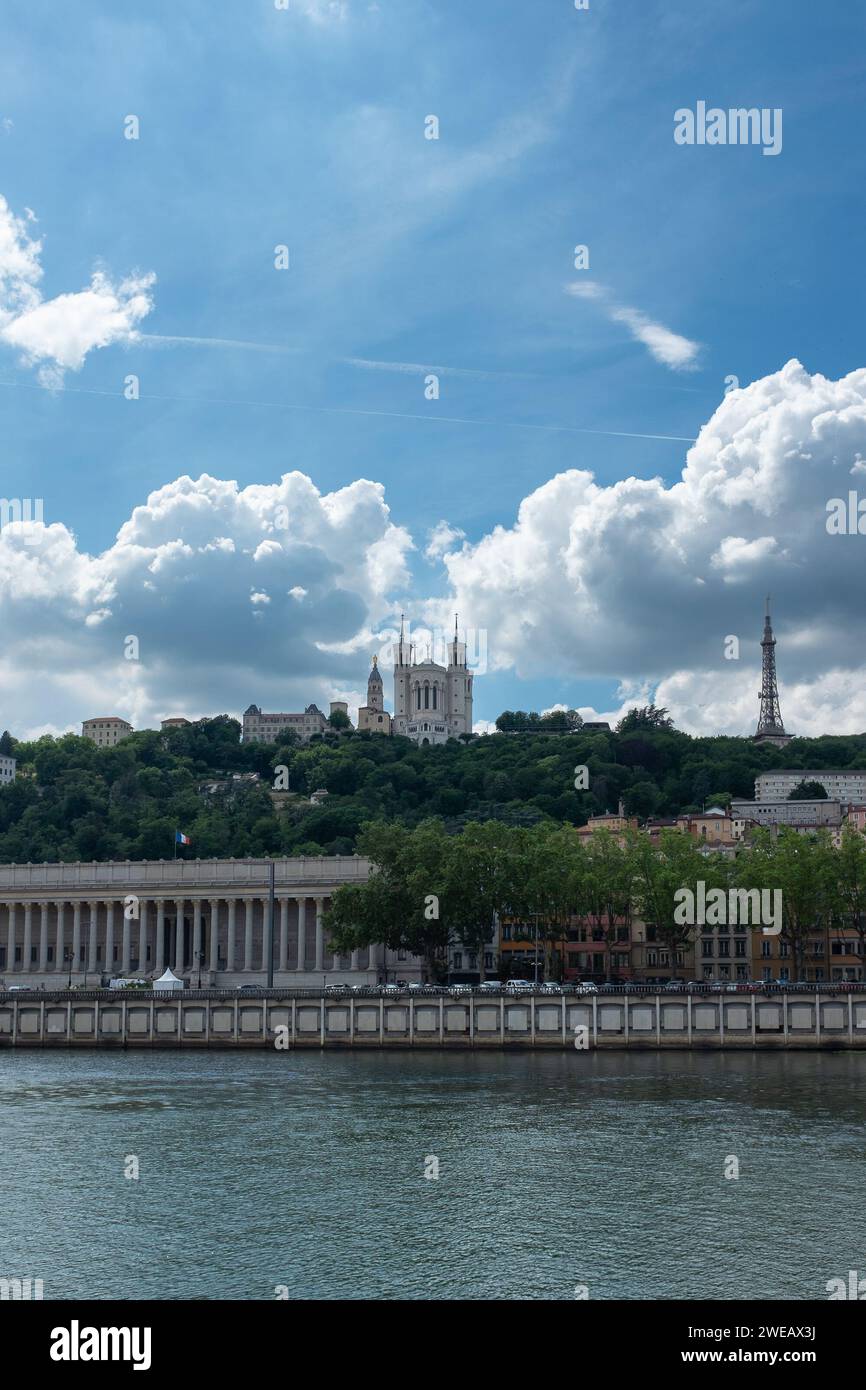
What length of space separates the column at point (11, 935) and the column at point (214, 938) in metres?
21.7

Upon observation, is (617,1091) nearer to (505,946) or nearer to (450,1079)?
(450,1079)

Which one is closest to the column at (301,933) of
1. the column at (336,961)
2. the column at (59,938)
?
the column at (336,961)

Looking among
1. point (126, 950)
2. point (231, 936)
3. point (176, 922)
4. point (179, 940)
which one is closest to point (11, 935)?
point (126, 950)

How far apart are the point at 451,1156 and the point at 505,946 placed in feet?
298

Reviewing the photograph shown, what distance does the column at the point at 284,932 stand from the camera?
464 ft

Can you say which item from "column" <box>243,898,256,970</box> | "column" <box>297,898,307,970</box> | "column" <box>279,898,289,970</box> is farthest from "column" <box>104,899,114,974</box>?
"column" <box>297,898,307,970</box>

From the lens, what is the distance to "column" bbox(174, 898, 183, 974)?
14350 cm

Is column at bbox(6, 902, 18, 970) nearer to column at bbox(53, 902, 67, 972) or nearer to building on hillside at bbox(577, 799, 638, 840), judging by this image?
column at bbox(53, 902, 67, 972)

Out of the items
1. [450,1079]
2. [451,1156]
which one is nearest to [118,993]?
[450,1079]

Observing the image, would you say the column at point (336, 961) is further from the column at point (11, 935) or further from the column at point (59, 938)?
the column at point (11, 935)

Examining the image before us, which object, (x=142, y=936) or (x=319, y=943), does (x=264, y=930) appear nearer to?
(x=319, y=943)

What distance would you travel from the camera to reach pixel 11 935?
150 metres

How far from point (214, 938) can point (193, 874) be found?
7004 millimetres

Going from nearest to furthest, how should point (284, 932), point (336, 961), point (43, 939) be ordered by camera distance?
point (336, 961), point (284, 932), point (43, 939)
